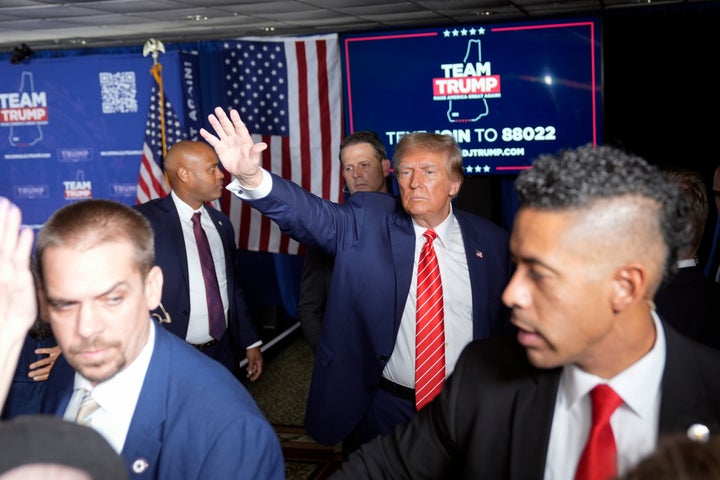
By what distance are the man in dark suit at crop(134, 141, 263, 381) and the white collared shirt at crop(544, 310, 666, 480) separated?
278 centimetres

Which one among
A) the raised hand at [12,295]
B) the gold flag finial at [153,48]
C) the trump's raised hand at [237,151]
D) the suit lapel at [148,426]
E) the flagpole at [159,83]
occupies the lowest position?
the suit lapel at [148,426]

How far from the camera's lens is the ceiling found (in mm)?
6004

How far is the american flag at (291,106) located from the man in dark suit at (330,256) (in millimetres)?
2050

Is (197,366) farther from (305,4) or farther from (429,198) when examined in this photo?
(305,4)

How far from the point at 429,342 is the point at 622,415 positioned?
1.43 metres

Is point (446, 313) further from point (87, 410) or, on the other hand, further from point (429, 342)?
point (87, 410)

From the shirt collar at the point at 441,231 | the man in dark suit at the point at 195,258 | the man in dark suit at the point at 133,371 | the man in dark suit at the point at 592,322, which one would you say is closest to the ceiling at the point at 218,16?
the man in dark suit at the point at 195,258

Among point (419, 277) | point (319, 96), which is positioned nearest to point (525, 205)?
point (419, 277)

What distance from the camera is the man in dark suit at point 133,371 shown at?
1.46 m

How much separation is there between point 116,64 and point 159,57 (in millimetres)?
451

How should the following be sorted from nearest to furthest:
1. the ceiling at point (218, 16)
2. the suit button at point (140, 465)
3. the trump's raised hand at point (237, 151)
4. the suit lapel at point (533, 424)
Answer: the suit lapel at point (533, 424), the suit button at point (140, 465), the trump's raised hand at point (237, 151), the ceiling at point (218, 16)

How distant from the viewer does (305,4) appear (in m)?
6.13

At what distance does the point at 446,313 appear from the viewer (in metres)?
2.77

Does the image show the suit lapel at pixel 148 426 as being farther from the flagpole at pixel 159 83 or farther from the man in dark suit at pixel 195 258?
the flagpole at pixel 159 83
